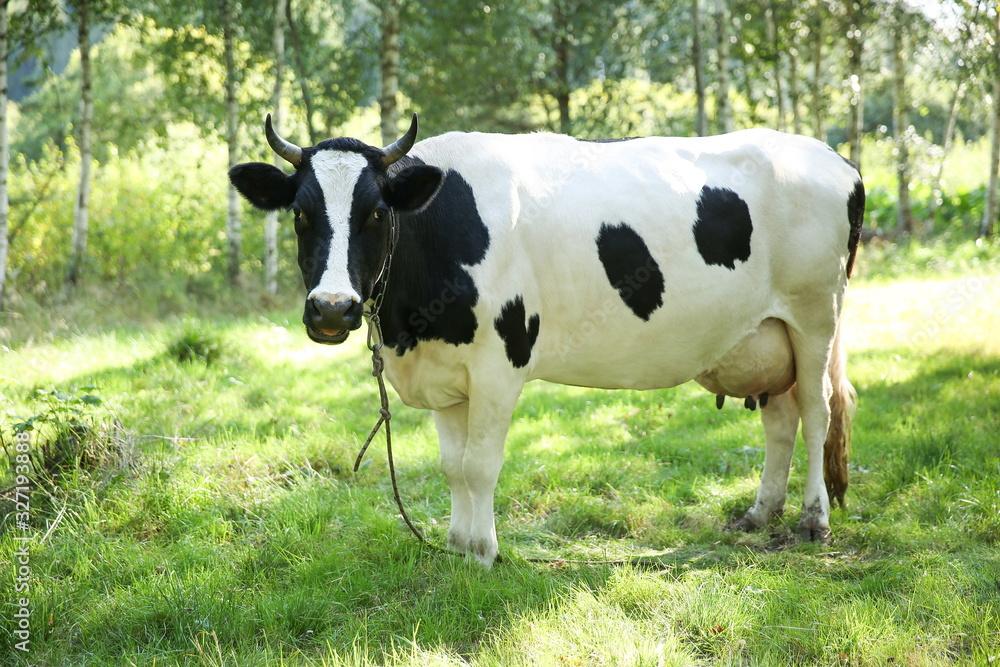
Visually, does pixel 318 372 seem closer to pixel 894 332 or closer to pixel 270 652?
pixel 270 652

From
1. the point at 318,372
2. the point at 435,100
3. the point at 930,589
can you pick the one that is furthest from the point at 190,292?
the point at 930,589

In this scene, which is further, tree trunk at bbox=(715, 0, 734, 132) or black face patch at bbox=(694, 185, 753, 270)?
tree trunk at bbox=(715, 0, 734, 132)

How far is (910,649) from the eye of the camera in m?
3.35

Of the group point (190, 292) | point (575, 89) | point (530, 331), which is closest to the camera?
Result: point (530, 331)

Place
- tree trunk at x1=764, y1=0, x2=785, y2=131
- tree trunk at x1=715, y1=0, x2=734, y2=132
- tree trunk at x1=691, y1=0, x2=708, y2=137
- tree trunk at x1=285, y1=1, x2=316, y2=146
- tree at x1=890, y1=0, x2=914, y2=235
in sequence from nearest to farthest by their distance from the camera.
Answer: tree trunk at x1=715, y1=0, x2=734, y2=132
tree at x1=890, y1=0, x2=914, y2=235
tree trunk at x1=285, y1=1, x2=316, y2=146
tree trunk at x1=691, y1=0, x2=708, y2=137
tree trunk at x1=764, y1=0, x2=785, y2=131

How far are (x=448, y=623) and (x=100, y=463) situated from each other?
2.49 metres

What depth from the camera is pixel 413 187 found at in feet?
12.5

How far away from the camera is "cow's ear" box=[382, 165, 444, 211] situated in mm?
3754

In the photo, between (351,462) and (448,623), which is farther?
(351,462)

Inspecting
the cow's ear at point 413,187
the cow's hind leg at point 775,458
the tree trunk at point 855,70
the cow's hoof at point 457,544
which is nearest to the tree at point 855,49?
the tree trunk at point 855,70

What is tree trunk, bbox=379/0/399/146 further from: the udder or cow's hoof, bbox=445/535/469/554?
cow's hoof, bbox=445/535/469/554

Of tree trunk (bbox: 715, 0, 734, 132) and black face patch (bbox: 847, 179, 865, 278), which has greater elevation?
tree trunk (bbox: 715, 0, 734, 132)

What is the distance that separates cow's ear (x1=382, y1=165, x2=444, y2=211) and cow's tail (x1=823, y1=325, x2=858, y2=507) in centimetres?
289

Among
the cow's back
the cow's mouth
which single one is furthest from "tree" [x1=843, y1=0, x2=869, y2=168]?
the cow's mouth
